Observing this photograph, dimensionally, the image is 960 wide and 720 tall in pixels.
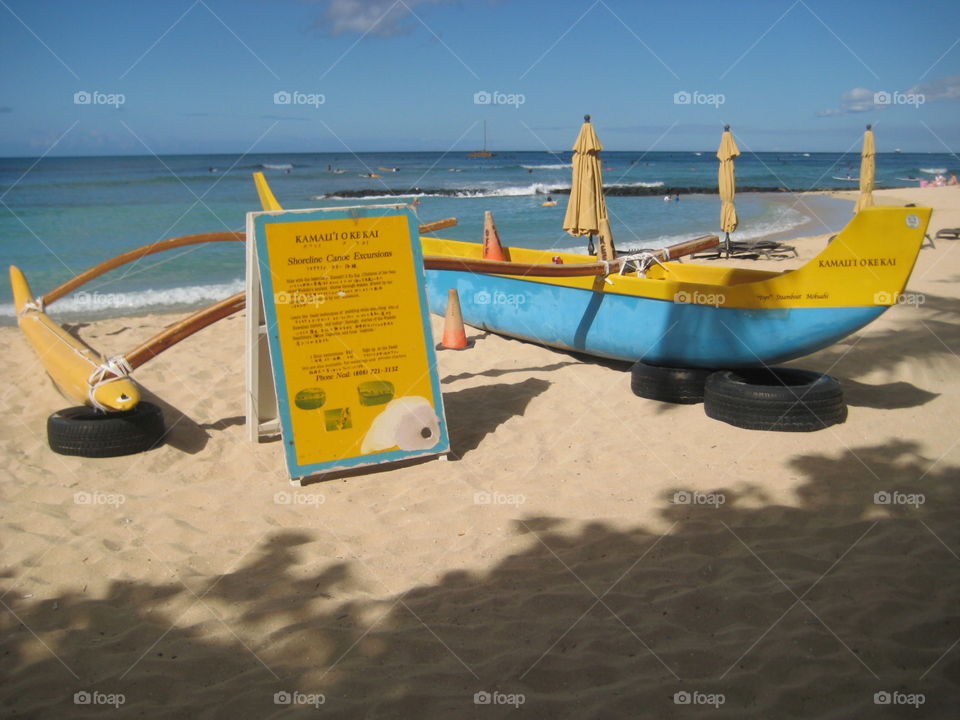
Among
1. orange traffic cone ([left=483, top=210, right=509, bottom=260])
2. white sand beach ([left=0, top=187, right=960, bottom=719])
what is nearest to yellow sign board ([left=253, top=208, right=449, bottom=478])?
white sand beach ([left=0, top=187, right=960, bottom=719])

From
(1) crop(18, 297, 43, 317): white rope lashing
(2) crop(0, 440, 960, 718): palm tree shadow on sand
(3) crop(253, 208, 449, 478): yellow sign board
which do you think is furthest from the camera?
(1) crop(18, 297, 43, 317): white rope lashing

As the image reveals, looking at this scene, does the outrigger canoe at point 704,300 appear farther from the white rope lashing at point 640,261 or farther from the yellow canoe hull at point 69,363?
the yellow canoe hull at point 69,363

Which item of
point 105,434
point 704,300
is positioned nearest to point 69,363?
point 105,434

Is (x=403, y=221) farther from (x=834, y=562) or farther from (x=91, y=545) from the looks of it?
(x=834, y=562)

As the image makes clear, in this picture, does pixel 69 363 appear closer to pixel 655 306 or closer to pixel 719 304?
pixel 655 306

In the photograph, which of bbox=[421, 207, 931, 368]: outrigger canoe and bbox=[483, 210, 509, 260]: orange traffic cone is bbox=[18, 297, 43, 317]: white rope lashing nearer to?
bbox=[421, 207, 931, 368]: outrigger canoe

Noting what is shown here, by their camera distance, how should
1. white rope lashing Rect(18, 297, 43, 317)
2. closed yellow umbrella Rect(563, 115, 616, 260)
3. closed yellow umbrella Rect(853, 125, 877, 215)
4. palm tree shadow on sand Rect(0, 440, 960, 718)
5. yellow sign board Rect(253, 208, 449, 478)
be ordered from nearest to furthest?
palm tree shadow on sand Rect(0, 440, 960, 718) → yellow sign board Rect(253, 208, 449, 478) → white rope lashing Rect(18, 297, 43, 317) → closed yellow umbrella Rect(563, 115, 616, 260) → closed yellow umbrella Rect(853, 125, 877, 215)

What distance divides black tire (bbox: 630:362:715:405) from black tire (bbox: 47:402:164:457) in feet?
12.0

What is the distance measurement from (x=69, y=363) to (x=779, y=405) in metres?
5.19

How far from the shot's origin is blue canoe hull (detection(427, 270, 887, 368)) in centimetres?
553

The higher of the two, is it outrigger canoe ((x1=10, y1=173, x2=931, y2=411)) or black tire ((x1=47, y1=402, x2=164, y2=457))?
outrigger canoe ((x1=10, y1=173, x2=931, y2=411))

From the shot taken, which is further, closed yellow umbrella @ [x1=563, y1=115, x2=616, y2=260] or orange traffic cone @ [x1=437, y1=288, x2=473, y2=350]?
closed yellow umbrella @ [x1=563, y1=115, x2=616, y2=260]

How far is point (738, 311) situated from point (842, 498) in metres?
1.81

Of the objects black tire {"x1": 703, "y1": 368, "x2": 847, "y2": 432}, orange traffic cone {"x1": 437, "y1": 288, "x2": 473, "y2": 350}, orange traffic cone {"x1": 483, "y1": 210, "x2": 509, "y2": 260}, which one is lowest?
black tire {"x1": 703, "y1": 368, "x2": 847, "y2": 432}
